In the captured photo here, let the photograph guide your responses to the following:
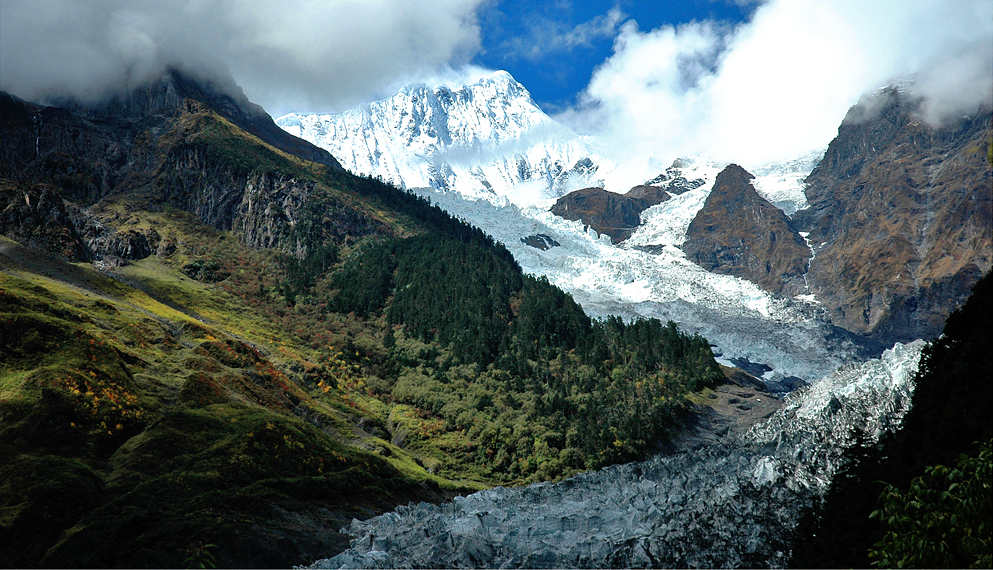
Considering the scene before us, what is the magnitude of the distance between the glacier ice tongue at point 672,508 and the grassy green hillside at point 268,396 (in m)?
8.66

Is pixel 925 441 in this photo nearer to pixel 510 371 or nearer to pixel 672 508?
pixel 672 508

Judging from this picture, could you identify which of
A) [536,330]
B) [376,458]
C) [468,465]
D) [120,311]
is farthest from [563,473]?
[120,311]

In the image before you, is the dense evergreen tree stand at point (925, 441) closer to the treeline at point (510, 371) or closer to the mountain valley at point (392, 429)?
the mountain valley at point (392, 429)

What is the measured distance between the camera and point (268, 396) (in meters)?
108

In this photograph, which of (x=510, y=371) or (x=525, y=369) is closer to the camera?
(x=510, y=371)

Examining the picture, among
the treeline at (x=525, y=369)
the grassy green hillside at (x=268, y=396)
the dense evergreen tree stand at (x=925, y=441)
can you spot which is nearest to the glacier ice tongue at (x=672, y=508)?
the grassy green hillside at (x=268, y=396)

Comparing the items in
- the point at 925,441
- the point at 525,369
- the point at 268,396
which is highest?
the point at 925,441

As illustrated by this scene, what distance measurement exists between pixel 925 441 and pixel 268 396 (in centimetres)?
9577

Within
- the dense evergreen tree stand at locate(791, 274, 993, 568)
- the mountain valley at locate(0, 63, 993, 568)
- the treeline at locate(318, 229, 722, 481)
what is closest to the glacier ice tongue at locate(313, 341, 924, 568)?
the mountain valley at locate(0, 63, 993, 568)

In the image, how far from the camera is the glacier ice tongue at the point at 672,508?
206 ft

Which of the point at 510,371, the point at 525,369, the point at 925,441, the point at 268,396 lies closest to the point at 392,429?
the point at 268,396

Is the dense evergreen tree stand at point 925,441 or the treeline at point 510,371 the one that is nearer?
the dense evergreen tree stand at point 925,441

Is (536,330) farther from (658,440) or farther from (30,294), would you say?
(30,294)

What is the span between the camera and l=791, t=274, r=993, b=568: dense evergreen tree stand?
38281 millimetres
